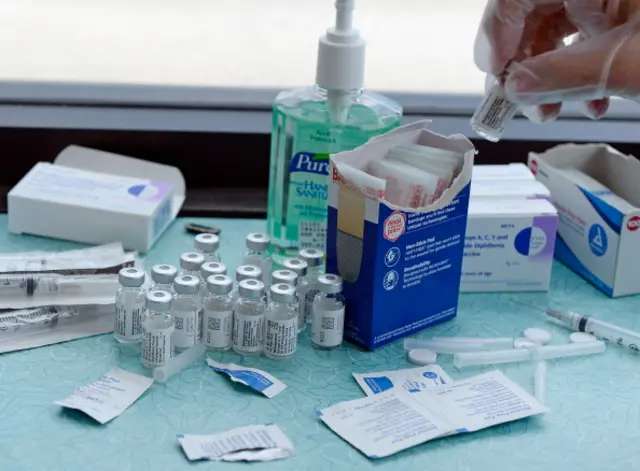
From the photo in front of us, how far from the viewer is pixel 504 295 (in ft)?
3.62

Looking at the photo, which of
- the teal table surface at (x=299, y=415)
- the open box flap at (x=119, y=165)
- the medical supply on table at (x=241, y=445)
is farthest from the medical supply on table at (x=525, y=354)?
the open box flap at (x=119, y=165)

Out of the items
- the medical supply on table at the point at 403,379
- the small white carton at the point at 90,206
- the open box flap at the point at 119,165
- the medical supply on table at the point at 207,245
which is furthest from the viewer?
the open box flap at the point at 119,165

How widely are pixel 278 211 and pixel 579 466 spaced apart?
1.43 feet

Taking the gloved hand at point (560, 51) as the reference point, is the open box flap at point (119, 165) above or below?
below

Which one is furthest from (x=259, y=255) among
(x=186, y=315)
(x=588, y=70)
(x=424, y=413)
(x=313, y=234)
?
(x=588, y=70)

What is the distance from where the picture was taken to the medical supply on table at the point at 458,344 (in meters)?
0.98

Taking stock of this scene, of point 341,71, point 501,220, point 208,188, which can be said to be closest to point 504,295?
point 501,220

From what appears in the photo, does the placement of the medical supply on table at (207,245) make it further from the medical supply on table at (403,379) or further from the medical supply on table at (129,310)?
the medical supply on table at (403,379)

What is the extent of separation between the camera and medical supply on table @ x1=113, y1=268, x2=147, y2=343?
0.94 meters

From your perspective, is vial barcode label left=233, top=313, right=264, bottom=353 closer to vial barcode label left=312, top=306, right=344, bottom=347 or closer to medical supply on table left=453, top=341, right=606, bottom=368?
vial barcode label left=312, top=306, right=344, bottom=347

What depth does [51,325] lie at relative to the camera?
0.97 metres

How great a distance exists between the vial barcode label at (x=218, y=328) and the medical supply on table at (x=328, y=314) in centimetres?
8

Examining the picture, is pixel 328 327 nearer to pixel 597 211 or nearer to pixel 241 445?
pixel 241 445

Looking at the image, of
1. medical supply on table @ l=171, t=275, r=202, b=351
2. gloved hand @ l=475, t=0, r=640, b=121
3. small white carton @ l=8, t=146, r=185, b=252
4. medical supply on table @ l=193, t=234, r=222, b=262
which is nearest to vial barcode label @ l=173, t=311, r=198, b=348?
medical supply on table @ l=171, t=275, r=202, b=351
